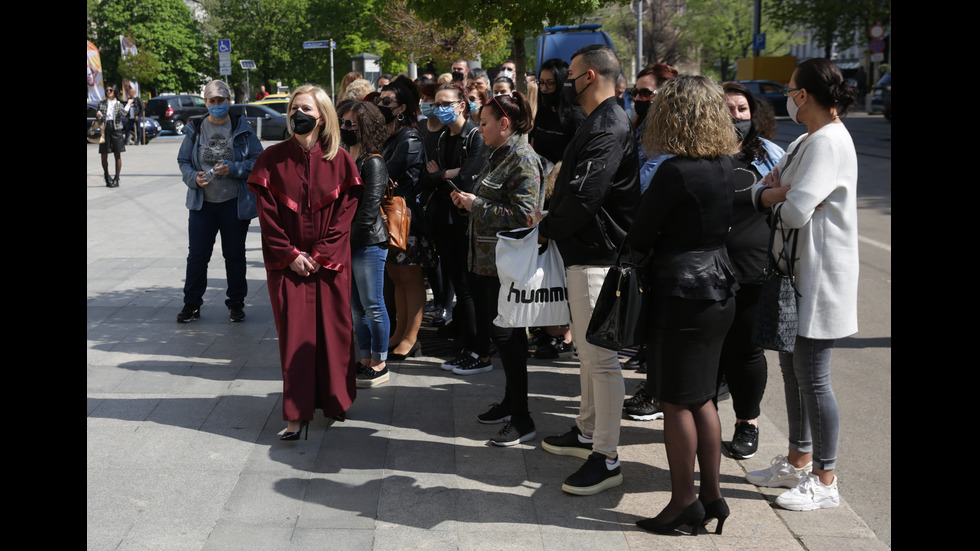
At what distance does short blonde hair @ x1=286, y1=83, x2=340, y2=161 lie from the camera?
16.3 ft

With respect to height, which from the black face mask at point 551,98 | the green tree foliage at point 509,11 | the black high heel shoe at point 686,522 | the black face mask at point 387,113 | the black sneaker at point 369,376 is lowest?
the black high heel shoe at point 686,522

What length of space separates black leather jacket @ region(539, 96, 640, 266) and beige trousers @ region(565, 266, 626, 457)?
8cm

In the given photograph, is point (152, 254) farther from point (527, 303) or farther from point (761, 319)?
point (761, 319)

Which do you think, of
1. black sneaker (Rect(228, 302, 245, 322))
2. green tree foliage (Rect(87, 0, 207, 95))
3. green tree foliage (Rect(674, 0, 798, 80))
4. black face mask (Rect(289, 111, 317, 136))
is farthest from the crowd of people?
green tree foliage (Rect(674, 0, 798, 80))

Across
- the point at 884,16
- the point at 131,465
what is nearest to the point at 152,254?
the point at 131,465

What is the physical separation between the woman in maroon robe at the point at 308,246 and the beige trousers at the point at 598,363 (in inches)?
58.0

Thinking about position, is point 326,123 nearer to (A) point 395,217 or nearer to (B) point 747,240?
(A) point 395,217

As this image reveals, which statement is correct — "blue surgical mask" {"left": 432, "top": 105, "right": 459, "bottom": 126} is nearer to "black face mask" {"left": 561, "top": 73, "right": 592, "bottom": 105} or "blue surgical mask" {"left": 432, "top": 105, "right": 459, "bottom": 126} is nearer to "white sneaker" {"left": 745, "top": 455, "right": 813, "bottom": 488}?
"black face mask" {"left": 561, "top": 73, "right": 592, "bottom": 105}

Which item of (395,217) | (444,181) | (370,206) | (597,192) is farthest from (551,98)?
(597,192)

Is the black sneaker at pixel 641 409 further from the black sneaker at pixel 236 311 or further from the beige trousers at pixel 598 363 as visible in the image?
the black sneaker at pixel 236 311

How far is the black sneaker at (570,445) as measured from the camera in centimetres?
476

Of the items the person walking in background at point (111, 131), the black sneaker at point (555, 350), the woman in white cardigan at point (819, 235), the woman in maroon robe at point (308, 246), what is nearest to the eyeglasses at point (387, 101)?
the woman in maroon robe at point (308, 246)

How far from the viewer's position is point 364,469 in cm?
457
